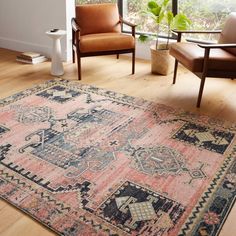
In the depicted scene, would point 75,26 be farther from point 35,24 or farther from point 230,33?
point 230,33

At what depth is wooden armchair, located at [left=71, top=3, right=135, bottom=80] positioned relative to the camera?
3643 mm

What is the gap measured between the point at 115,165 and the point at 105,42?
186 cm

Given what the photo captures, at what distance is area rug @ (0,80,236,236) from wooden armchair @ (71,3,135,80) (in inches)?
27.7

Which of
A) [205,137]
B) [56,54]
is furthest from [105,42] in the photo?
[205,137]

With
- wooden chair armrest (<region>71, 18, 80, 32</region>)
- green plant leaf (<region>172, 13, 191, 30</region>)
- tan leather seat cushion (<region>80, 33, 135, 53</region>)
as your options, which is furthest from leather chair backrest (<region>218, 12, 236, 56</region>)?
wooden chair armrest (<region>71, 18, 80, 32</region>)

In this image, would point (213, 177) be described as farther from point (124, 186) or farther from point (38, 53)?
point (38, 53)

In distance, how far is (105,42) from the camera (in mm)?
3676

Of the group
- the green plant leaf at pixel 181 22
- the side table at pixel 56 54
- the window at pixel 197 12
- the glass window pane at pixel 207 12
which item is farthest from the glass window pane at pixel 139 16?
the side table at pixel 56 54

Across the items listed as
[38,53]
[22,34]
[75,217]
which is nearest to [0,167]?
[75,217]

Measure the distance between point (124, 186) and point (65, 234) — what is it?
0.51m

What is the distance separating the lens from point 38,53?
15.3 ft

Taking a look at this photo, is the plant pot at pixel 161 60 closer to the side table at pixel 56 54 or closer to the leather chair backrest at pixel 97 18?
the leather chair backrest at pixel 97 18

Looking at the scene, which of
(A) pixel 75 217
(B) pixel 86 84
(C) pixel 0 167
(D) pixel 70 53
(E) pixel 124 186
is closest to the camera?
(A) pixel 75 217

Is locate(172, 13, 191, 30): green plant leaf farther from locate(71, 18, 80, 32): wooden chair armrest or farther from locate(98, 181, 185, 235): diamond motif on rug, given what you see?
locate(98, 181, 185, 235): diamond motif on rug
